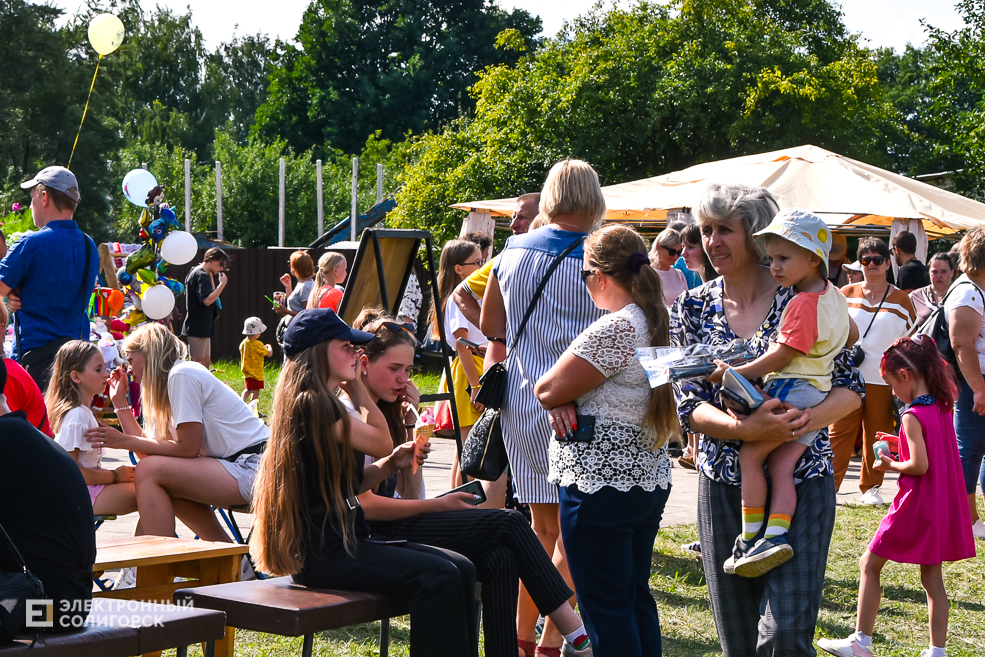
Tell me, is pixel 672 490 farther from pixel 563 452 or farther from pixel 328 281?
pixel 563 452

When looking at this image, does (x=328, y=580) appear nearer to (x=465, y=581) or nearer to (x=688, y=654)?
(x=465, y=581)

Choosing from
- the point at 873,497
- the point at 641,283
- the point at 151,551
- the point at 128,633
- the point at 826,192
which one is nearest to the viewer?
Result: the point at 128,633

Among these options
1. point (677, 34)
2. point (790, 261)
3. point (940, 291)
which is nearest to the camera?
point (790, 261)

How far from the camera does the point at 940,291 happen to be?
314 inches

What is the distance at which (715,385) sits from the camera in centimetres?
303

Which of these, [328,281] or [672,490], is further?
[672,490]

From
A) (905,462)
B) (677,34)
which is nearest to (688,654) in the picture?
(905,462)

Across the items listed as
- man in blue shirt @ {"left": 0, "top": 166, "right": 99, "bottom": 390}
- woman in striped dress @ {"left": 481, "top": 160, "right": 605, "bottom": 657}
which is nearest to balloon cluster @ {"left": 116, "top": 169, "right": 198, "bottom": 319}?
man in blue shirt @ {"left": 0, "top": 166, "right": 99, "bottom": 390}

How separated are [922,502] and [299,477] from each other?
2.63 meters

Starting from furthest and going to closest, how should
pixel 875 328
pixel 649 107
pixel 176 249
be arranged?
pixel 649 107, pixel 176 249, pixel 875 328

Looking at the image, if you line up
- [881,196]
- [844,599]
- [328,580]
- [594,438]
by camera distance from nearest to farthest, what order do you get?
[594,438]
[328,580]
[844,599]
[881,196]

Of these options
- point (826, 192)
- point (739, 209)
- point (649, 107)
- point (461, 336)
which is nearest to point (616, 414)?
point (739, 209)

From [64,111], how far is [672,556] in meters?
34.4

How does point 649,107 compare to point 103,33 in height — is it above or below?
above
